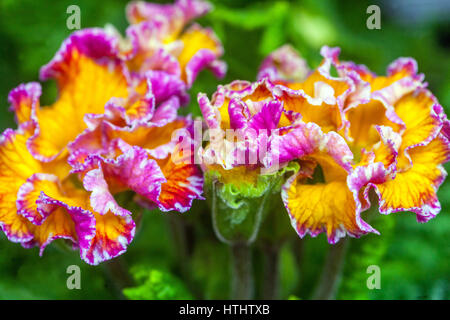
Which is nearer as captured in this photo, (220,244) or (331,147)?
(331,147)

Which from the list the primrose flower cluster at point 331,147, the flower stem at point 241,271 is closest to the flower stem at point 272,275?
the flower stem at point 241,271

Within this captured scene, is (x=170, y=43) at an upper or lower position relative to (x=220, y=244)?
upper

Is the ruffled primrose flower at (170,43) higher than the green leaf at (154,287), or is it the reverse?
the ruffled primrose flower at (170,43)

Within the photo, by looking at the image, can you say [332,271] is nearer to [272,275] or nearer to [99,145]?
[272,275]

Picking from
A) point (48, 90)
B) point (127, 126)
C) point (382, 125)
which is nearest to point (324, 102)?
point (382, 125)

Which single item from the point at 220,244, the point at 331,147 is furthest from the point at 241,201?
the point at 220,244

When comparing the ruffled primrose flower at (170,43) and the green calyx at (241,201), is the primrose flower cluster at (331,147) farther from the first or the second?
the ruffled primrose flower at (170,43)
